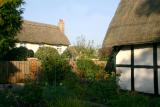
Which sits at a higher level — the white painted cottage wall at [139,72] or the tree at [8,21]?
the tree at [8,21]

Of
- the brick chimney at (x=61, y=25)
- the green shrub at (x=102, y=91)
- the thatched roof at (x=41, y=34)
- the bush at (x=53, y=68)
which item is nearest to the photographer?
the green shrub at (x=102, y=91)

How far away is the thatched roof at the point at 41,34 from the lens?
4962 cm

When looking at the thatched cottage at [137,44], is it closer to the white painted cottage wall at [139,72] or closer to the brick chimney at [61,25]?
the white painted cottage wall at [139,72]

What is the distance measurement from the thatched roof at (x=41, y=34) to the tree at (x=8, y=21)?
62.6ft

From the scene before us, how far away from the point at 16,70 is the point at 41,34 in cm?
2526

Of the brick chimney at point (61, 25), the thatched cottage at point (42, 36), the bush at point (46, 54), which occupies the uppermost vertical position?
the brick chimney at point (61, 25)

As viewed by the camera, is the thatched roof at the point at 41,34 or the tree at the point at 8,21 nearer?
the tree at the point at 8,21

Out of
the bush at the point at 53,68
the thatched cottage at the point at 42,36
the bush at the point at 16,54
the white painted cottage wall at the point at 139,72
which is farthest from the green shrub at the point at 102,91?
the thatched cottage at the point at 42,36

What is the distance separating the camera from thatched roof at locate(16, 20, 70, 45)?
49.6m

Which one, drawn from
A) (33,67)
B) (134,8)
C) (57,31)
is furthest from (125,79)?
(57,31)

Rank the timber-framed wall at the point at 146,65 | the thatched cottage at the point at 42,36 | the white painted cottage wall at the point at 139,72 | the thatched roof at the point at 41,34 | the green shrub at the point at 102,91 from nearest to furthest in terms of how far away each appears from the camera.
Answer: the green shrub at the point at 102,91 < the timber-framed wall at the point at 146,65 < the white painted cottage wall at the point at 139,72 < the thatched cottage at the point at 42,36 < the thatched roof at the point at 41,34

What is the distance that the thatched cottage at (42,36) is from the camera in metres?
49.2

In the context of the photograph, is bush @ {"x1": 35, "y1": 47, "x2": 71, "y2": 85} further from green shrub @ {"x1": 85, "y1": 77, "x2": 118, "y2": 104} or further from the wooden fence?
green shrub @ {"x1": 85, "y1": 77, "x2": 118, "y2": 104}

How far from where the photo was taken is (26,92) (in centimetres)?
1128
